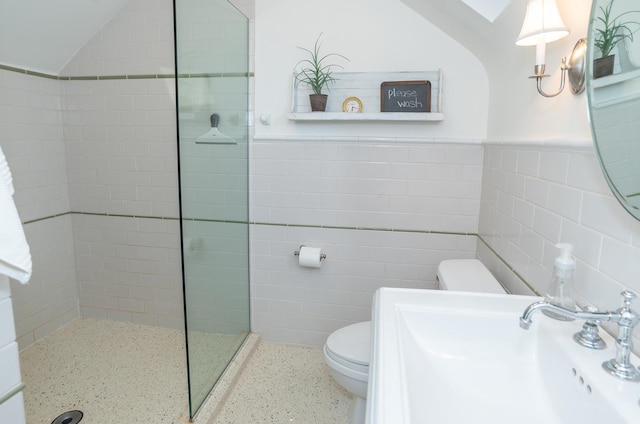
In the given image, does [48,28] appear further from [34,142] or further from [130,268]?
[130,268]

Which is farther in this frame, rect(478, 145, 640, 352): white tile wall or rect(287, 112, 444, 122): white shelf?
rect(287, 112, 444, 122): white shelf

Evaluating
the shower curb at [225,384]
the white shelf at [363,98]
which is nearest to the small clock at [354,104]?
the white shelf at [363,98]

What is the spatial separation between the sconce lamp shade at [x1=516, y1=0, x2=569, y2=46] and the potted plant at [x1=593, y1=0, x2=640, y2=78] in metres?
0.23

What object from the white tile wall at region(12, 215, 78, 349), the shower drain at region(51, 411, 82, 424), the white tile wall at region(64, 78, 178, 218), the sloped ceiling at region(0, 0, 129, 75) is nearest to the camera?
the shower drain at region(51, 411, 82, 424)

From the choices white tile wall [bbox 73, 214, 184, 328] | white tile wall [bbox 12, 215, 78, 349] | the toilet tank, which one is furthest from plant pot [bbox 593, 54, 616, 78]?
white tile wall [bbox 12, 215, 78, 349]

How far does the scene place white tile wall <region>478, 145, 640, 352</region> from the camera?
94 centimetres

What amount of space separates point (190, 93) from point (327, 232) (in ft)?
3.61

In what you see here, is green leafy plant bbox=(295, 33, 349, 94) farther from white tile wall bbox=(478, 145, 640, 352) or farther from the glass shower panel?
white tile wall bbox=(478, 145, 640, 352)

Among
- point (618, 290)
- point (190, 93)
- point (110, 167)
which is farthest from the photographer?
point (110, 167)

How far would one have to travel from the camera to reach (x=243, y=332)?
249 centimetres

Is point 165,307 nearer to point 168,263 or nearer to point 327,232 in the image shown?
point 168,263

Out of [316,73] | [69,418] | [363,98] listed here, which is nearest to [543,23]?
[363,98]

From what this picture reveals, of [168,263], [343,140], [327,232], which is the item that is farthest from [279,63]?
[168,263]

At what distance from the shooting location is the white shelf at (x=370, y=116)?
207 centimetres
